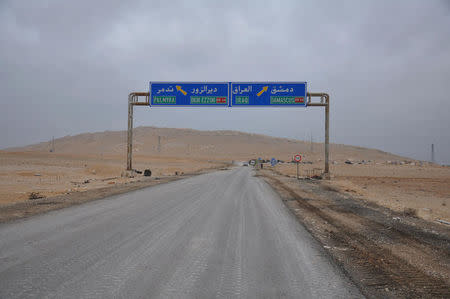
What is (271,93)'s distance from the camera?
28.0m

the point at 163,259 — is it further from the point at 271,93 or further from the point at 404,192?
the point at 271,93

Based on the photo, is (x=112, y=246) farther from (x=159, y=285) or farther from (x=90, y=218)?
(x=90, y=218)

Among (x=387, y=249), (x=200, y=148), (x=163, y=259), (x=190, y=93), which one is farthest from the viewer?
(x=200, y=148)

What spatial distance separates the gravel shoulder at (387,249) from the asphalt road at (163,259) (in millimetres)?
358

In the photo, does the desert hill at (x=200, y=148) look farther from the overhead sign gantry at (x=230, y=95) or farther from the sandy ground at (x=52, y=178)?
the overhead sign gantry at (x=230, y=95)

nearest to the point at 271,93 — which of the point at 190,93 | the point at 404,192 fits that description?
the point at 190,93

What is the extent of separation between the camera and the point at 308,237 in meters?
7.25

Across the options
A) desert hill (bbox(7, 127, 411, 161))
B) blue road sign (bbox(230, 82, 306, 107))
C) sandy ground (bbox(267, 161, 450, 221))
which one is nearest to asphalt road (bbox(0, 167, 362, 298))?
sandy ground (bbox(267, 161, 450, 221))

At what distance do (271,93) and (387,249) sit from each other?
22650mm

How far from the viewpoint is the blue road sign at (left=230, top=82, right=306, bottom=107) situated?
1096 inches

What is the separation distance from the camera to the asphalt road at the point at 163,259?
4.11 meters

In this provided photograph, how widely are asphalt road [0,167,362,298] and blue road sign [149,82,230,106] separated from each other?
66.7ft

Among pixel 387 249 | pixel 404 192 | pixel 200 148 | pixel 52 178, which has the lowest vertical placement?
pixel 404 192

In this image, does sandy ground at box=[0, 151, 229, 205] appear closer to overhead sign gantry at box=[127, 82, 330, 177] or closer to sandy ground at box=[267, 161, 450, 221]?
overhead sign gantry at box=[127, 82, 330, 177]
